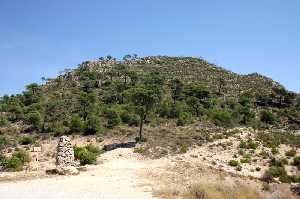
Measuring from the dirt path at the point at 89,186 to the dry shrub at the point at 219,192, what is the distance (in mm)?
1845

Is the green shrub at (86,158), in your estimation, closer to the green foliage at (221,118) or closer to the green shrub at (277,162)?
the green shrub at (277,162)

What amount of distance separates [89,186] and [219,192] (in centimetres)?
617

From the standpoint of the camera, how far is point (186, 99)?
6456 centimetres

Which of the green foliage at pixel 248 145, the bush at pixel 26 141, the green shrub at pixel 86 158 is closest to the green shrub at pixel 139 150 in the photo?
the green shrub at pixel 86 158

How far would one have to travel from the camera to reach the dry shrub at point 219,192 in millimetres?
17500

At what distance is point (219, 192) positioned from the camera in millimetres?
17844

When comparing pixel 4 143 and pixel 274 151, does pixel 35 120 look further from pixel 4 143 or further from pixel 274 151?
pixel 274 151

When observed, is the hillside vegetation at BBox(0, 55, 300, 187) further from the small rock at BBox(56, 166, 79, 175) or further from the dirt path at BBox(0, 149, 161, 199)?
the dirt path at BBox(0, 149, 161, 199)

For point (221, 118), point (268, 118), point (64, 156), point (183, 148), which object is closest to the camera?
point (64, 156)

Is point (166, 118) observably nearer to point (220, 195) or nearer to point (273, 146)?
point (273, 146)

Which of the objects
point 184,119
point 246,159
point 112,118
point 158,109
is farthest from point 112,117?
point 246,159

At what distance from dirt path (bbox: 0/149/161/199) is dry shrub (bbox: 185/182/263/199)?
1845 millimetres

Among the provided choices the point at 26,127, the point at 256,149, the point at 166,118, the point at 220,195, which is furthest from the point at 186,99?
the point at 220,195

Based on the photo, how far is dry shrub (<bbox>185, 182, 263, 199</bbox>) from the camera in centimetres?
1750
